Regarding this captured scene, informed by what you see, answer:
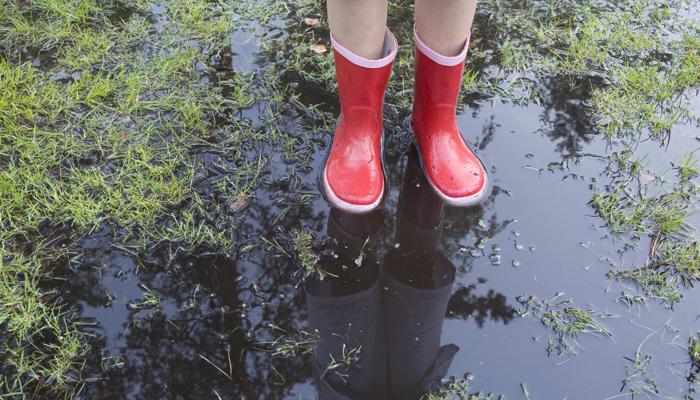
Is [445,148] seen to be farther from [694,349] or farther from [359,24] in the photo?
[694,349]

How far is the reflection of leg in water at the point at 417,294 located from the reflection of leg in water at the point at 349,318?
5cm

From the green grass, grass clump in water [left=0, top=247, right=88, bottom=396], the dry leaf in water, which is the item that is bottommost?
grass clump in water [left=0, top=247, right=88, bottom=396]

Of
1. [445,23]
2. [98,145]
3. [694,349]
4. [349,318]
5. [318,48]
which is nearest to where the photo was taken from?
[694,349]

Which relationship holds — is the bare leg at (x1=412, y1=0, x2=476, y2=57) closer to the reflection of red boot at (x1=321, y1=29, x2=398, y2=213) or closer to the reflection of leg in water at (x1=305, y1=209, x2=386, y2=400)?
the reflection of red boot at (x1=321, y1=29, x2=398, y2=213)

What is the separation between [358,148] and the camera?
208 centimetres

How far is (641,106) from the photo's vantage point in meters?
2.45

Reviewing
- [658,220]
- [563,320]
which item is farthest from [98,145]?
[658,220]

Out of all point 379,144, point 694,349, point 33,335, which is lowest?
point 33,335

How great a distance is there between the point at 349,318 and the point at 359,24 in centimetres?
99

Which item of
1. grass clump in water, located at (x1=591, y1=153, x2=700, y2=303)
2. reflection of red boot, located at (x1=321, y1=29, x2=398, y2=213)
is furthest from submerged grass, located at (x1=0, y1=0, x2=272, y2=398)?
grass clump in water, located at (x1=591, y1=153, x2=700, y2=303)

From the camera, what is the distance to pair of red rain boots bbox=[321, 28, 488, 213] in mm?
1986

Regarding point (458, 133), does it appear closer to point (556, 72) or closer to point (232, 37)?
point (556, 72)

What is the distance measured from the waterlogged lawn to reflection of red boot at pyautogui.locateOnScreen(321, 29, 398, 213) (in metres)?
0.09

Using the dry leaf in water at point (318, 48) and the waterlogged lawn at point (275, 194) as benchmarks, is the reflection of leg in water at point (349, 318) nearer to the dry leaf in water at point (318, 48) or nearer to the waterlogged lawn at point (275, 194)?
the waterlogged lawn at point (275, 194)
